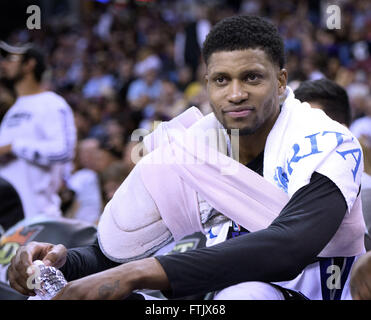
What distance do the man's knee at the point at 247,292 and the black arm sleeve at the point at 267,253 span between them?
1.5 inches

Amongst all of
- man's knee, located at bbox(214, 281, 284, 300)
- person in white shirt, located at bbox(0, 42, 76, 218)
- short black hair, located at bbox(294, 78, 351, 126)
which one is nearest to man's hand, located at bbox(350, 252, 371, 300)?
man's knee, located at bbox(214, 281, 284, 300)

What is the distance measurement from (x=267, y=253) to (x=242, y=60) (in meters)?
0.79

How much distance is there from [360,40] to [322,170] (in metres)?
8.37

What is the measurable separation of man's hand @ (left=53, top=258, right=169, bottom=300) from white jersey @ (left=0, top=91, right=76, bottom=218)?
3181mm

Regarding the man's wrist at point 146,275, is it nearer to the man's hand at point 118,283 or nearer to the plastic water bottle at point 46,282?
the man's hand at point 118,283

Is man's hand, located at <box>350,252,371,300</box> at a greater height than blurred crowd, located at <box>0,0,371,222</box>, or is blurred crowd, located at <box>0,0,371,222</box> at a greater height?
blurred crowd, located at <box>0,0,371,222</box>

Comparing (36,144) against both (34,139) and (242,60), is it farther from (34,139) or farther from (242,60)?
(242,60)

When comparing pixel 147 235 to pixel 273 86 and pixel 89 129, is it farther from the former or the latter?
pixel 89 129

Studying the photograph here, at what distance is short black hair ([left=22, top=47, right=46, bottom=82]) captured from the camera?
16.5 feet

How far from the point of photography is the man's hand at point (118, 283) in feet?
5.53

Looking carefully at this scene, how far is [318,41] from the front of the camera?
1002 cm

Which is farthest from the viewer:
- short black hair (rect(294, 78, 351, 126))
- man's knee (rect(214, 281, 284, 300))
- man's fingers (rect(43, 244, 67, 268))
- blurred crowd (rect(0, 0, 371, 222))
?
blurred crowd (rect(0, 0, 371, 222))

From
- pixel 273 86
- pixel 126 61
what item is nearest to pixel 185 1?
pixel 126 61

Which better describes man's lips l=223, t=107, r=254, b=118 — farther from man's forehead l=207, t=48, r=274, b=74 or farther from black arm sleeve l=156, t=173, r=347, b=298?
black arm sleeve l=156, t=173, r=347, b=298
